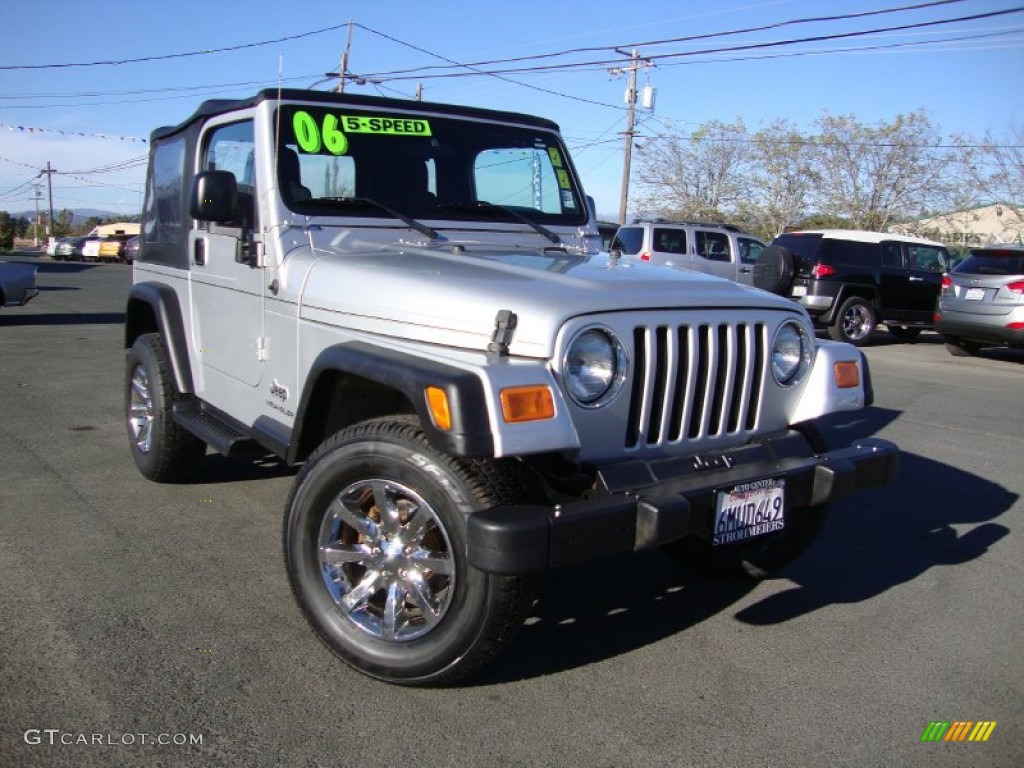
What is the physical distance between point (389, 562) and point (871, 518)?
3.27m

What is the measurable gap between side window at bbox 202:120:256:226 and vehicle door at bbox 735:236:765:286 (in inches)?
528

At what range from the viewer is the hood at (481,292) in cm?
292

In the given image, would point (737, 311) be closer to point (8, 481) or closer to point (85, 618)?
point (85, 618)

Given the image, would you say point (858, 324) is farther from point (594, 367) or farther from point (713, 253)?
point (594, 367)

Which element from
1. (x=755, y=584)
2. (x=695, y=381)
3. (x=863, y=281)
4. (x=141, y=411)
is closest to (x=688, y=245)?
(x=863, y=281)

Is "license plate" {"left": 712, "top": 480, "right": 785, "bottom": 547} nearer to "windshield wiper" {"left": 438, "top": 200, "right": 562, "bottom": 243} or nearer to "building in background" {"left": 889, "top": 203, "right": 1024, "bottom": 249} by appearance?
"windshield wiper" {"left": 438, "top": 200, "right": 562, "bottom": 243}

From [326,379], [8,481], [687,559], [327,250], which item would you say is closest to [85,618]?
[326,379]

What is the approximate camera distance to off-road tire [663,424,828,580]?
393cm

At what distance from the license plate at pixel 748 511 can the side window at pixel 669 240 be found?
546 inches

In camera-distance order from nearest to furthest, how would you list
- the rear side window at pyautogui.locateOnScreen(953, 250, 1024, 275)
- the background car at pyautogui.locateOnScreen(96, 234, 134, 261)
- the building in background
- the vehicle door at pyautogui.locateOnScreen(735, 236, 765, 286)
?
the rear side window at pyautogui.locateOnScreen(953, 250, 1024, 275) < the vehicle door at pyautogui.locateOnScreen(735, 236, 765, 286) < the building in background < the background car at pyautogui.locateOnScreen(96, 234, 134, 261)

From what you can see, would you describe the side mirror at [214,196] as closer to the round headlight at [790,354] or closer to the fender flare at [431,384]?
the fender flare at [431,384]

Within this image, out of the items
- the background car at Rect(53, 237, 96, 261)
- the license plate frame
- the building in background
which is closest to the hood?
the license plate frame

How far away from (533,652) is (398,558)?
0.71 m

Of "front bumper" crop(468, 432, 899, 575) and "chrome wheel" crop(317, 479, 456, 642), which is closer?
"front bumper" crop(468, 432, 899, 575)
